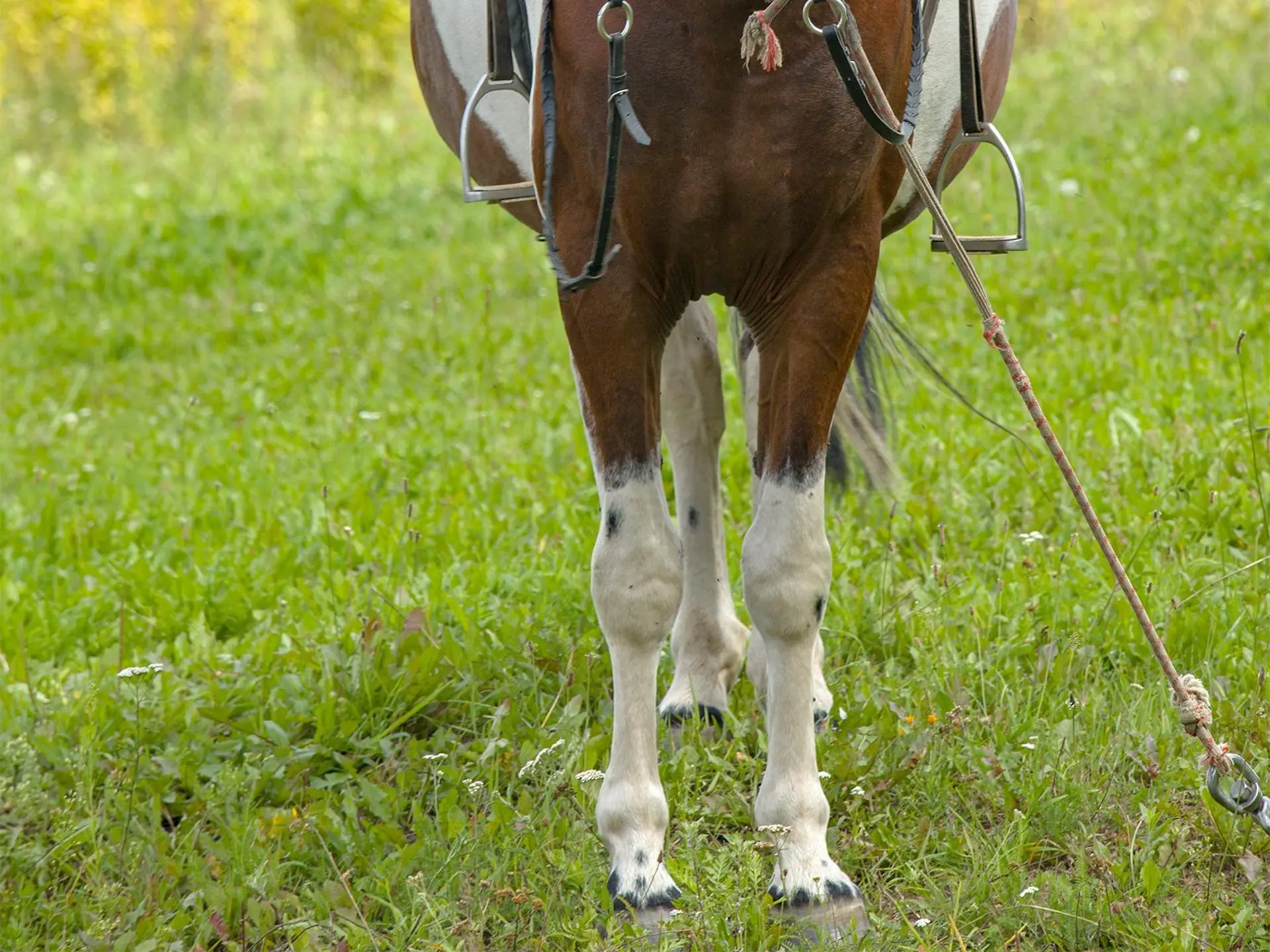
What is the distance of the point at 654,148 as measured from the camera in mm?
2363

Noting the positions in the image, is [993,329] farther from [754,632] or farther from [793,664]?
[754,632]

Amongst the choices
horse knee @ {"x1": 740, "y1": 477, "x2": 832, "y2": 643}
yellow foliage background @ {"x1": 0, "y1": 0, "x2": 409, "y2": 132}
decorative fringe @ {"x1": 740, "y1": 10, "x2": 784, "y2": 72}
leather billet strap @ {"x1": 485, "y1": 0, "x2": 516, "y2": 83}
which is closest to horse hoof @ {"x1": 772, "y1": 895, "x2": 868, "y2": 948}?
horse knee @ {"x1": 740, "y1": 477, "x2": 832, "y2": 643}

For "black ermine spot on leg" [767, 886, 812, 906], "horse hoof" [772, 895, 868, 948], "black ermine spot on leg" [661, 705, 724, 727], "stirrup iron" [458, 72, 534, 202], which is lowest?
"black ermine spot on leg" [661, 705, 724, 727]

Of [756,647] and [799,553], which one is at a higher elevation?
[799,553]

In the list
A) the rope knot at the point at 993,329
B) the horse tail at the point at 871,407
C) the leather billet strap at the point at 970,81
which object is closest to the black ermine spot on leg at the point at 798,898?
the rope knot at the point at 993,329

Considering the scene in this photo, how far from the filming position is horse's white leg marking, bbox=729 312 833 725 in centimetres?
325

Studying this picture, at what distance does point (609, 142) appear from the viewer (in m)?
2.35

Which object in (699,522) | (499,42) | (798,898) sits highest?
(499,42)

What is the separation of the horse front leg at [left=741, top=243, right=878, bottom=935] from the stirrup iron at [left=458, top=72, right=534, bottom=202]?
68 centimetres

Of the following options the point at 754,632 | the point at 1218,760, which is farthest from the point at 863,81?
the point at 754,632

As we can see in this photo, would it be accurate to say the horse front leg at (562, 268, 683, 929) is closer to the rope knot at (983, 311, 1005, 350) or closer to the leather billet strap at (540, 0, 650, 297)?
the leather billet strap at (540, 0, 650, 297)

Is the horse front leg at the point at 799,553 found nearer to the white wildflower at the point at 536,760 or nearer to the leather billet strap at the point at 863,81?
the leather billet strap at the point at 863,81

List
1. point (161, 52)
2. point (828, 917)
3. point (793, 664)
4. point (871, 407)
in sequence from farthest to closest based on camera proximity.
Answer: point (161, 52)
point (871, 407)
point (793, 664)
point (828, 917)

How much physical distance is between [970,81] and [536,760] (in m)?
1.62
